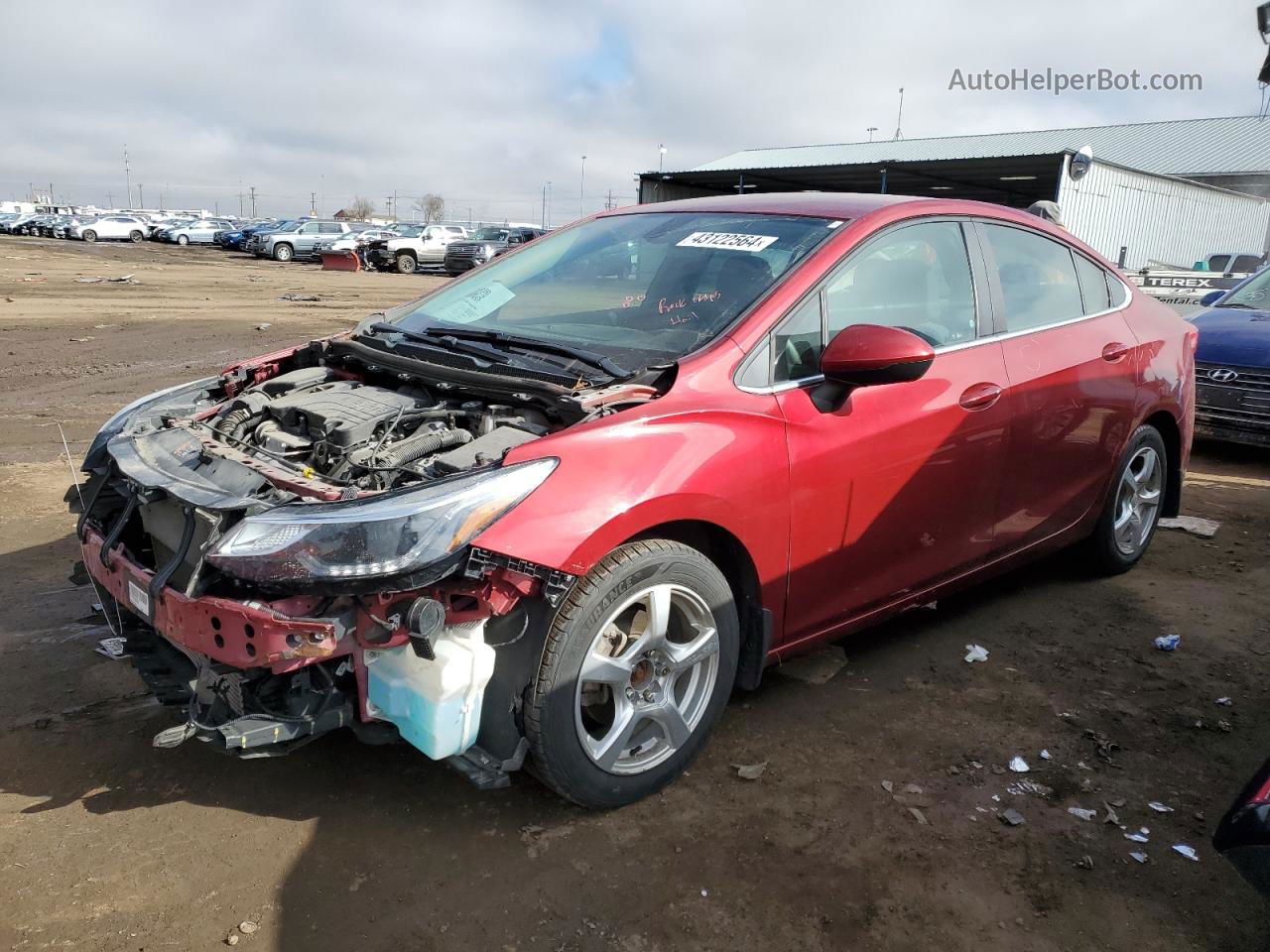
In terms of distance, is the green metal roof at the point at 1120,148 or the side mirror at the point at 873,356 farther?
the green metal roof at the point at 1120,148

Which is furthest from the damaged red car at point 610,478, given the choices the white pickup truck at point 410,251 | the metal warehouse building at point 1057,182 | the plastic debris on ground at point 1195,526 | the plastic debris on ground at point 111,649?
the white pickup truck at point 410,251

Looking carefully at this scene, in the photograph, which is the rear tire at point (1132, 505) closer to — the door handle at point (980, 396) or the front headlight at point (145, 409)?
the door handle at point (980, 396)

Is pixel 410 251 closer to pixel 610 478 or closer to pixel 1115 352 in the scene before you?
pixel 1115 352

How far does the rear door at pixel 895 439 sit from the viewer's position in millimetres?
3084

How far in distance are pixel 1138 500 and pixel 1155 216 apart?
22048 mm

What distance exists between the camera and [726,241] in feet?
11.6

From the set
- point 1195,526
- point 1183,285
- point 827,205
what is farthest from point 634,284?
point 1183,285

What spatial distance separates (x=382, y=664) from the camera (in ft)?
8.04

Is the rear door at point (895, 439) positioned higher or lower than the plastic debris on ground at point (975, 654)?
higher

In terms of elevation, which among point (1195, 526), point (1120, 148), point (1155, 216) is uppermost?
point (1120, 148)

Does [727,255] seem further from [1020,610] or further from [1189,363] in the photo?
[1189,363]

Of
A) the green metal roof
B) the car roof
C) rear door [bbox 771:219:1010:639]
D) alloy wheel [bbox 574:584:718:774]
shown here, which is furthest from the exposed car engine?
the green metal roof

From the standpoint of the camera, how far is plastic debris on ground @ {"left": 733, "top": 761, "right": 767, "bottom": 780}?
3.04 m

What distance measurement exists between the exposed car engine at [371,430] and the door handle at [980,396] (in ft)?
5.20
